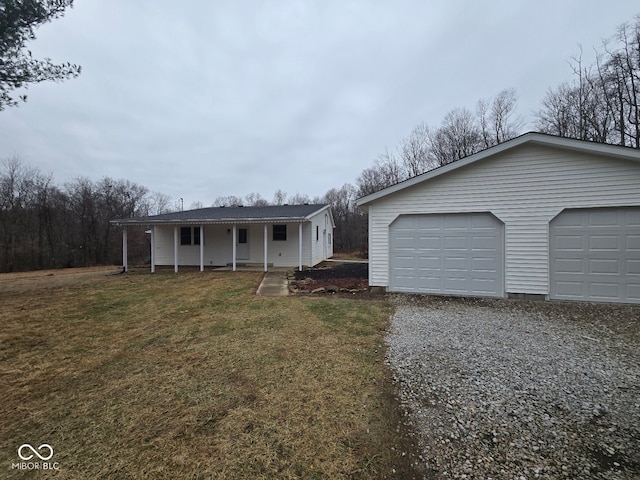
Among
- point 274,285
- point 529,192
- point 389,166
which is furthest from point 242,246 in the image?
point 389,166

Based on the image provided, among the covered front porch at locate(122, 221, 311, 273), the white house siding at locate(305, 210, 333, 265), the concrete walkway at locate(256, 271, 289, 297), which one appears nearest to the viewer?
the concrete walkway at locate(256, 271, 289, 297)

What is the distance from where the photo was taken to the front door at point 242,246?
14.6 metres

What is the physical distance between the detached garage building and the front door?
336 inches

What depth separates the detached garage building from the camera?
6.11 m

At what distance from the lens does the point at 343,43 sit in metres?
11.9

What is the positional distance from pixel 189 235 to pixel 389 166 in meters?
19.2

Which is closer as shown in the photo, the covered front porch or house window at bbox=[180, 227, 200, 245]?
the covered front porch

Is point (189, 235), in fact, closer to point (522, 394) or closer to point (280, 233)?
point (280, 233)

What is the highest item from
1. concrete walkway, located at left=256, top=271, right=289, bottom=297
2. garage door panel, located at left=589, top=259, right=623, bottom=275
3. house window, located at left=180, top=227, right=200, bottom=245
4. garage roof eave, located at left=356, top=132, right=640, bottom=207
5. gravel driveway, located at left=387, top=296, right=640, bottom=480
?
garage roof eave, located at left=356, top=132, right=640, bottom=207

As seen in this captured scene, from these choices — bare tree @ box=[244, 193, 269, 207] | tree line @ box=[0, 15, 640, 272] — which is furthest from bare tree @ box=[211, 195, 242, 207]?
tree line @ box=[0, 15, 640, 272]

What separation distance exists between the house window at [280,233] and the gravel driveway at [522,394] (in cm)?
955

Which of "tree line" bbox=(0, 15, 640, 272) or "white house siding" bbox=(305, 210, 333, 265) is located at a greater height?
"tree line" bbox=(0, 15, 640, 272)

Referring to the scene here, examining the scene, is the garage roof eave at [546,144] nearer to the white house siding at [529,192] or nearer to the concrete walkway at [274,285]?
the white house siding at [529,192]

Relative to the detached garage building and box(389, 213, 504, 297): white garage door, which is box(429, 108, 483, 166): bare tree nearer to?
the detached garage building
